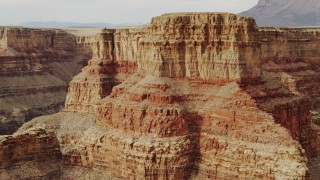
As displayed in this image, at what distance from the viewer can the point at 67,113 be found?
83438mm

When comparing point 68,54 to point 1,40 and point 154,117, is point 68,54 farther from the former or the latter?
point 154,117

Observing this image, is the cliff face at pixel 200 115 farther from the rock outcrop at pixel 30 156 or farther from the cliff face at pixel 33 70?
the cliff face at pixel 33 70

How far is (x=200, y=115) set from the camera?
167 feet

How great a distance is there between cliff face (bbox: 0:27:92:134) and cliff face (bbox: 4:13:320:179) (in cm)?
4451

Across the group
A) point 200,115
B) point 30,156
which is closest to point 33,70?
point 30,156

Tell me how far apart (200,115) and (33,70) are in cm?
6928

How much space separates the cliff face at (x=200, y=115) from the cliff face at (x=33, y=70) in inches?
1752

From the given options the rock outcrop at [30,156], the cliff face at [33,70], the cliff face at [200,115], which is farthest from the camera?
the cliff face at [33,70]

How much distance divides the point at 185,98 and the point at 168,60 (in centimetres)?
424

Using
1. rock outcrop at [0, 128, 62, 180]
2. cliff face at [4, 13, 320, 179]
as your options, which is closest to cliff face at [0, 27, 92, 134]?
rock outcrop at [0, 128, 62, 180]

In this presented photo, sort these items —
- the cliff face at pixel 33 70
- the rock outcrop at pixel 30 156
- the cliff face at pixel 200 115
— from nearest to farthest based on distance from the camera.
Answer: the cliff face at pixel 200 115 → the rock outcrop at pixel 30 156 → the cliff face at pixel 33 70

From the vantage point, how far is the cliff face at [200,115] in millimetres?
46750

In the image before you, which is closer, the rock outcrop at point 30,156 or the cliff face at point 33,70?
the rock outcrop at point 30,156

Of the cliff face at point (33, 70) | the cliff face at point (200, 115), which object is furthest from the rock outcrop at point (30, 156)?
the cliff face at point (33, 70)
